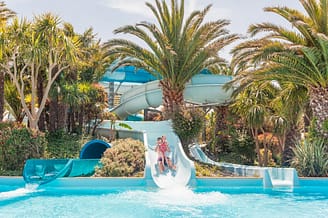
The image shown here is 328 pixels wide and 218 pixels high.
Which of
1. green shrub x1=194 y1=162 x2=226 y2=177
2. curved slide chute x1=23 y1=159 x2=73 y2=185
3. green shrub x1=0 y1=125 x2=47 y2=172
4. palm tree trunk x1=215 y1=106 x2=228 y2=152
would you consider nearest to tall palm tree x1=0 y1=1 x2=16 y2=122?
green shrub x1=0 y1=125 x2=47 y2=172

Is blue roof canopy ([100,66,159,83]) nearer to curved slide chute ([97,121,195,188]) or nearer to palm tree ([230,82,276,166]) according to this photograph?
curved slide chute ([97,121,195,188])

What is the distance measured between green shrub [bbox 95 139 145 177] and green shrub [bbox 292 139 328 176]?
232 inches

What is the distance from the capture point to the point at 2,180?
13.6m

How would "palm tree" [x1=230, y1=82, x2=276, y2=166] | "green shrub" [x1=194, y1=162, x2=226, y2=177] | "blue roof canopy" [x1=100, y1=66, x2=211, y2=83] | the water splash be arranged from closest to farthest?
the water splash → "green shrub" [x1=194, y1=162, x2=226, y2=177] → "palm tree" [x1=230, y1=82, x2=276, y2=166] → "blue roof canopy" [x1=100, y1=66, x2=211, y2=83]

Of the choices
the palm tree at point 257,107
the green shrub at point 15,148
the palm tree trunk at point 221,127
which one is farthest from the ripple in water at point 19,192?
the palm tree trunk at point 221,127

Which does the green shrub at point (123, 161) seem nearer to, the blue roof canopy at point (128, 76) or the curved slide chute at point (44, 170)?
the curved slide chute at point (44, 170)

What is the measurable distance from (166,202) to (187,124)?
7.37 metres

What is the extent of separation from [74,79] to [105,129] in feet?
12.0

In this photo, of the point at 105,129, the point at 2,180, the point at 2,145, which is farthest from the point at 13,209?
the point at 105,129

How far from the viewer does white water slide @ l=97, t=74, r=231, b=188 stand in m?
14.3

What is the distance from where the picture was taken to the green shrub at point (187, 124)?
17938 millimetres

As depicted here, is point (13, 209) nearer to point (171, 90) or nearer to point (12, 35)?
point (12, 35)

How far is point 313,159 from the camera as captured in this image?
13.9m

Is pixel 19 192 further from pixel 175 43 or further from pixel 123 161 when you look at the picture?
pixel 175 43
